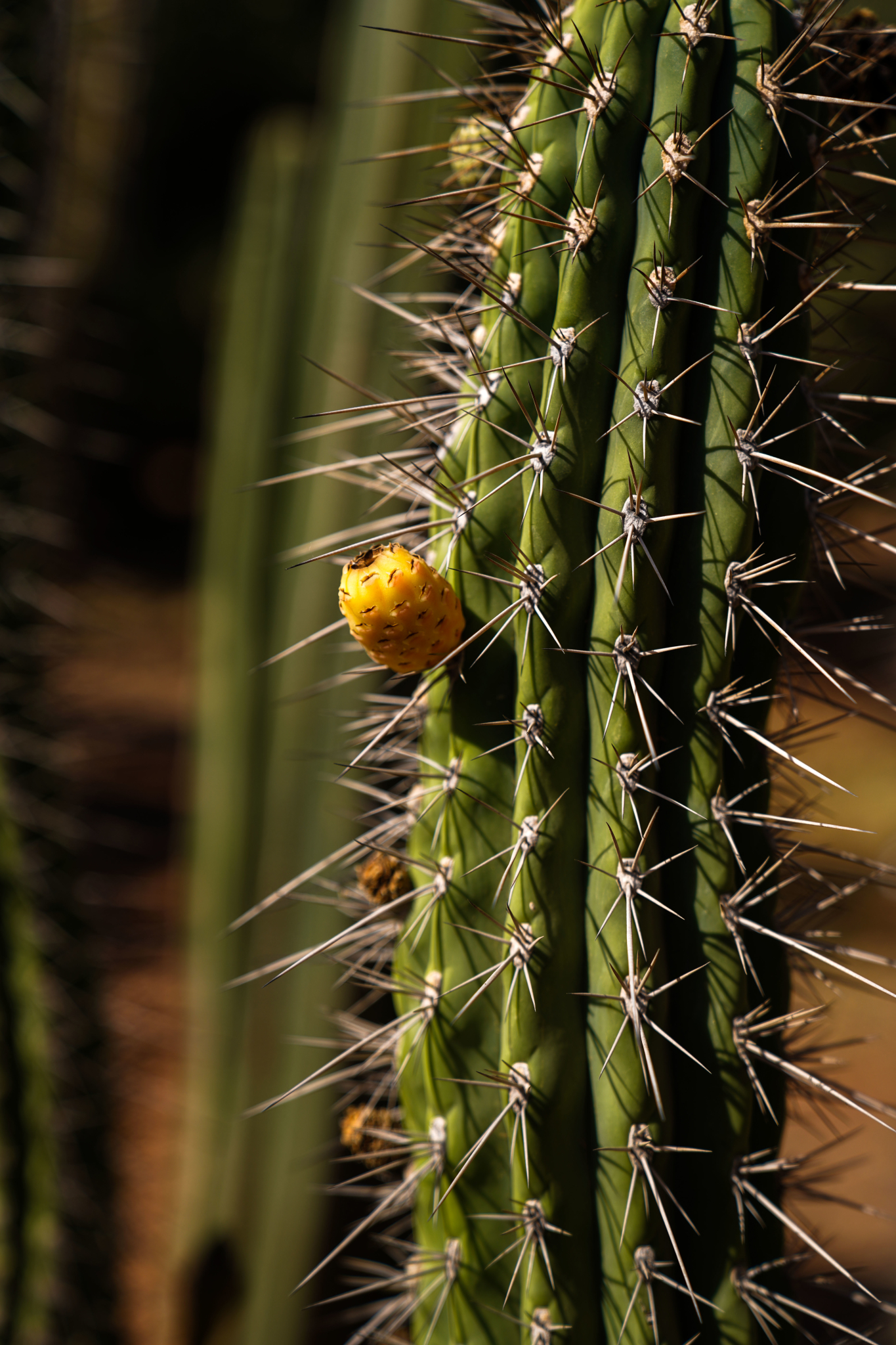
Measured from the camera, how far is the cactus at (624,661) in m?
0.88

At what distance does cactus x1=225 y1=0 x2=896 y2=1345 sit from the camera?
34.5 inches

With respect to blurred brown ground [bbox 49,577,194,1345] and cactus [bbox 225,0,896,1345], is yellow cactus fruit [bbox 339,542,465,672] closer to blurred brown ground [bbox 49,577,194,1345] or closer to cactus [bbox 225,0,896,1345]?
cactus [bbox 225,0,896,1345]

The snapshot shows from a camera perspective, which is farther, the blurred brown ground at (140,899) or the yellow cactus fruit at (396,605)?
the blurred brown ground at (140,899)

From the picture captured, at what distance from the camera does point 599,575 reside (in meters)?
0.90

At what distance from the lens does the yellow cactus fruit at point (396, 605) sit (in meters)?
0.83

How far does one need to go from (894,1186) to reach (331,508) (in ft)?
7.53

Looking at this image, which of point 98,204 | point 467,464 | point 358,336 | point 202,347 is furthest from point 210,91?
point 467,464

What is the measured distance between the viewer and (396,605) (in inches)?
32.6

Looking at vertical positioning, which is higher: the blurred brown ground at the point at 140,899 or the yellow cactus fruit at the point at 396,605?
the yellow cactus fruit at the point at 396,605

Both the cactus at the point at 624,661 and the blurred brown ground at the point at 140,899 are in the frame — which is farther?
the blurred brown ground at the point at 140,899

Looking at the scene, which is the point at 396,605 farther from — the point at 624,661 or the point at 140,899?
the point at 140,899

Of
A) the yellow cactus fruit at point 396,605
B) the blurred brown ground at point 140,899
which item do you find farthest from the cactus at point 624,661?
the blurred brown ground at point 140,899

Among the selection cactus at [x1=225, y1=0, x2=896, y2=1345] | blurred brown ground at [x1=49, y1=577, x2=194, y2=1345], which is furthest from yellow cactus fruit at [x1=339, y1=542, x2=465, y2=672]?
blurred brown ground at [x1=49, y1=577, x2=194, y2=1345]

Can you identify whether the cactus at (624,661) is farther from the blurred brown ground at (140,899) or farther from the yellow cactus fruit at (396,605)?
the blurred brown ground at (140,899)
